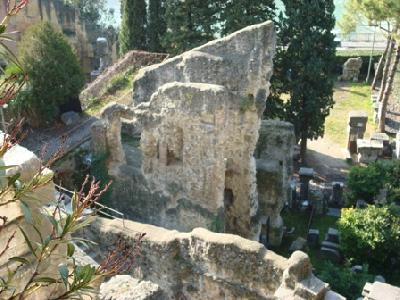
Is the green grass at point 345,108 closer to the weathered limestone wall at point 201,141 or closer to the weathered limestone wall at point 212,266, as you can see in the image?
the weathered limestone wall at point 201,141

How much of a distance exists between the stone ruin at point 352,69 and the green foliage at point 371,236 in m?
15.8

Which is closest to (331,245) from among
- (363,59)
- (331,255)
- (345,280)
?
(331,255)

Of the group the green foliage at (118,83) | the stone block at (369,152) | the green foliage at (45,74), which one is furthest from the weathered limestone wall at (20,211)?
the stone block at (369,152)

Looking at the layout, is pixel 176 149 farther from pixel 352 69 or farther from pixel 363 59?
pixel 363 59

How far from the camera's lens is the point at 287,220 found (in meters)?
14.1

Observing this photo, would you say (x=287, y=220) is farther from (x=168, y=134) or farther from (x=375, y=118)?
(x=375, y=118)

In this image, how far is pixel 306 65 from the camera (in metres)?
17.0

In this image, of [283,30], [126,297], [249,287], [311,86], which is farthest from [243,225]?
[283,30]

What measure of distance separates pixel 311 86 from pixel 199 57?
6.70 m

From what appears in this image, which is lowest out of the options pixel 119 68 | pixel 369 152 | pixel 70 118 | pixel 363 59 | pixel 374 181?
pixel 369 152

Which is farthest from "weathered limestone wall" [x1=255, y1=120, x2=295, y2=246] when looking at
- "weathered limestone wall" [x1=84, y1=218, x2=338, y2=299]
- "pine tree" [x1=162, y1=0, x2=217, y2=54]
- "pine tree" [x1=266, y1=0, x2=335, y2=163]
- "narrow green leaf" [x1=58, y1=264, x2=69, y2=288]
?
"narrow green leaf" [x1=58, y1=264, x2=69, y2=288]

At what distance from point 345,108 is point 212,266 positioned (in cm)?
1696

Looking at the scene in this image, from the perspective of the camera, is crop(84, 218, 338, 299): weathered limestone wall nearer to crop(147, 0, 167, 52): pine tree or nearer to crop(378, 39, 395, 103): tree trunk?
crop(147, 0, 167, 52): pine tree

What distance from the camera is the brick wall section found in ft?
59.4
